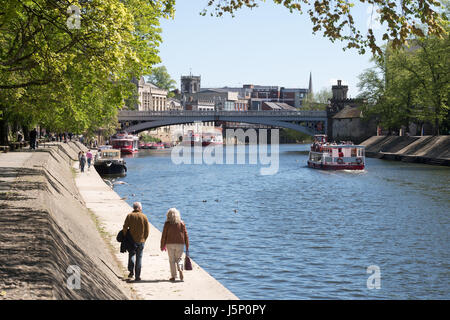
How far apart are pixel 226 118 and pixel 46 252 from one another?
389 feet

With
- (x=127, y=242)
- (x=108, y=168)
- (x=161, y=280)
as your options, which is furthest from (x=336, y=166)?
(x=127, y=242)

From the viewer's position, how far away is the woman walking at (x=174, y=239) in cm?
1673

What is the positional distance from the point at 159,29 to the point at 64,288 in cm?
2560

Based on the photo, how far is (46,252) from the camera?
13812mm

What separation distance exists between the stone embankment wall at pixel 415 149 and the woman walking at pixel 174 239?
6049 cm

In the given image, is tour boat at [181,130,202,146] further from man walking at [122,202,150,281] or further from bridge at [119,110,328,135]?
man walking at [122,202,150,281]

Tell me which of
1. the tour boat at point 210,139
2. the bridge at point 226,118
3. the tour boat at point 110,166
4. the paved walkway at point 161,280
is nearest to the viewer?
the paved walkway at point 161,280

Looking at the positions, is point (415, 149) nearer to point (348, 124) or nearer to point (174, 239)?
point (348, 124)

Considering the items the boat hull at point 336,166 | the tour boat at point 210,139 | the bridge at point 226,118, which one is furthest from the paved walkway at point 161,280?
the tour boat at point 210,139

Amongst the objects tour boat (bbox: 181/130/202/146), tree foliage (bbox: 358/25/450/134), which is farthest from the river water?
tour boat (bbox: 181/130/202/146)

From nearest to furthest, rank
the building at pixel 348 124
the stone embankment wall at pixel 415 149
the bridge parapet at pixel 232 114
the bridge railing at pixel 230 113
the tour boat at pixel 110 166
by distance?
1. the tour boat at pixel 110 166
2. the stone embankment wall at pixel 415 149
3. the building at pixel 348 124
4. the bridge railing at pixel 230 113
5. the bridge parapet at pixel 232 114

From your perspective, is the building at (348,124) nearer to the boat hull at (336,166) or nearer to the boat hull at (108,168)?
the boat hull at (336,166)

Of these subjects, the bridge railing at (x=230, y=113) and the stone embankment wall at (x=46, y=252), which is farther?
the bridge railing at (x=230, y=113)

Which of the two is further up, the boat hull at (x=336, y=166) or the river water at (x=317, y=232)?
the boat hull at (x=336, y=166)
